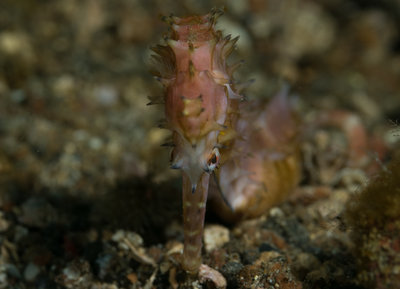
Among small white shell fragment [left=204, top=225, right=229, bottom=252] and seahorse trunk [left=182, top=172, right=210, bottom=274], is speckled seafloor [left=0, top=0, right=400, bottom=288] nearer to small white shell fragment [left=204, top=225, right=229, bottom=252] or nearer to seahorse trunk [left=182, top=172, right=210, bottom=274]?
small white shell fragment [left=204, top=225, right=229, bottom=252]

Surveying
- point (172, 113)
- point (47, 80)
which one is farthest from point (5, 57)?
point (172, 113)

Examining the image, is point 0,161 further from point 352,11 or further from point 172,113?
point 352,11

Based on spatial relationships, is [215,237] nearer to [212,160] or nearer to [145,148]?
[212,160]

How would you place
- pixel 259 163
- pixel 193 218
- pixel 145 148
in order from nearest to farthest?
pixel 193 218, pixel 259 163, pixel 145 148

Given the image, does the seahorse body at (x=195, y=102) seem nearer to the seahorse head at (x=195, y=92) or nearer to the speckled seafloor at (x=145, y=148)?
the seahorse head at (x=195, y=92)

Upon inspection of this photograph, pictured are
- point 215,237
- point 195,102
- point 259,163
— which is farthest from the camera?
point 259,163

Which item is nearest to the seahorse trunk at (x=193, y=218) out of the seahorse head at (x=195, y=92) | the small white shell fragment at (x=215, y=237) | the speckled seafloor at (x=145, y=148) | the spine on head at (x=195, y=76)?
the seahorse head at (x=195, y=92)

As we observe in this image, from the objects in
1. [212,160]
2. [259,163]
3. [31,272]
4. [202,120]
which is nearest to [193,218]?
[212,160]
